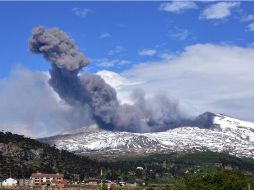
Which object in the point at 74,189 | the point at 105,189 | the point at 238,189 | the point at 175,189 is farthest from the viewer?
the point at 74,189

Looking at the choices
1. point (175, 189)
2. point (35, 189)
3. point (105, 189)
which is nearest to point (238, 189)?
point (175, 189)

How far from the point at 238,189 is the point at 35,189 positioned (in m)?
85.2

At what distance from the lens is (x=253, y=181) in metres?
124

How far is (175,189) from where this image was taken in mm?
130625

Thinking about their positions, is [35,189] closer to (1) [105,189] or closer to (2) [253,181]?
(1) [105,189]

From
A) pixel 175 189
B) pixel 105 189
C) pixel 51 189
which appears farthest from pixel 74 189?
pixel 175 189

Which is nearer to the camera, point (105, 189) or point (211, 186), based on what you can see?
point (211, 186)

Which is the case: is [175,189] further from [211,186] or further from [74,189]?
[74,189]

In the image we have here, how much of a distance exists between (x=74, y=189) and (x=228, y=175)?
222ft

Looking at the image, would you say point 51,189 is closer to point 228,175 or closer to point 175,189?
point 175,189

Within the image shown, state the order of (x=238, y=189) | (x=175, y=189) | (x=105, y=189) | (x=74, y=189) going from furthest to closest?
(x=74, y=189) → (x=105, y=189) → (x=175, y=189) → (x=238, y=189)

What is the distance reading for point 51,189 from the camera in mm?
184875

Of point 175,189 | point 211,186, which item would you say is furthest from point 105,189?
point 211,186

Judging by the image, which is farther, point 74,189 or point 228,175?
point 74,189
